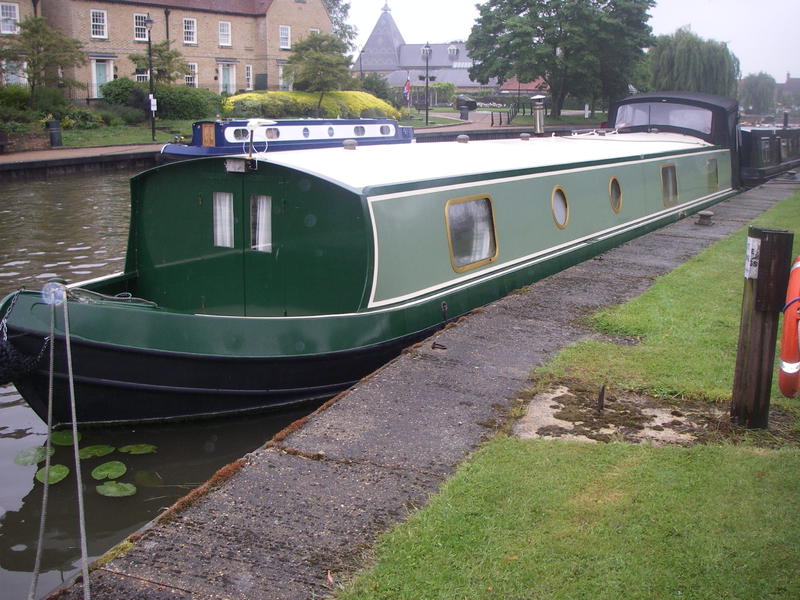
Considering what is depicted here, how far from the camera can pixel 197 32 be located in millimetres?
43000

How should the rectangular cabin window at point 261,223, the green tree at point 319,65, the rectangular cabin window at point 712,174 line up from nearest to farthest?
the rectangular cabin window at point 261,223, the rectangular cabin window at point 712,174, the green tree at point 319,65

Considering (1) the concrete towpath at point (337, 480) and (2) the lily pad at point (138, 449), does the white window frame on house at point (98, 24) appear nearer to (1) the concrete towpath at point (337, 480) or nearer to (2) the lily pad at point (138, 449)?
(2) the lily pad at point (138, 449)

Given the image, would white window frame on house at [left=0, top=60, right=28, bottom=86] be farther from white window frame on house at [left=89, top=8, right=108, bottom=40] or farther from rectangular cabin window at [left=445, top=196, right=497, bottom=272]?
rectangular cabin window at [left=445, top=196, right=497, bottom=272]

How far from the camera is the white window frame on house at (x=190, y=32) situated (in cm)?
4256

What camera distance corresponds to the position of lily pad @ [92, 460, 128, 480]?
599cm

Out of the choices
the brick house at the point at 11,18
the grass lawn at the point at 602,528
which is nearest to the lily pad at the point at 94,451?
the grass lawn at the point at 602,528

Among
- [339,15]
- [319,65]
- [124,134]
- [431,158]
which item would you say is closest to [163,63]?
[124,134]

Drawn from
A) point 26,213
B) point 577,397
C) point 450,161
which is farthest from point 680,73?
point 577,397

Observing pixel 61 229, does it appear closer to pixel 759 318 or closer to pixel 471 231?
pixel 471 231

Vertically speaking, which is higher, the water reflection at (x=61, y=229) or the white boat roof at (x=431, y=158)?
the white boat roof at (x=431, y=158)

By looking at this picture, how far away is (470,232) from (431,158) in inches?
37.5

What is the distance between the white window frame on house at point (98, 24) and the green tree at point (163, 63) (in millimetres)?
2697

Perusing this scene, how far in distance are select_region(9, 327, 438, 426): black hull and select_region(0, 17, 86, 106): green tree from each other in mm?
27976

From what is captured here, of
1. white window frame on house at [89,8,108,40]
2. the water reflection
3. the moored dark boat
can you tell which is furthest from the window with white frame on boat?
the moored dark boat
